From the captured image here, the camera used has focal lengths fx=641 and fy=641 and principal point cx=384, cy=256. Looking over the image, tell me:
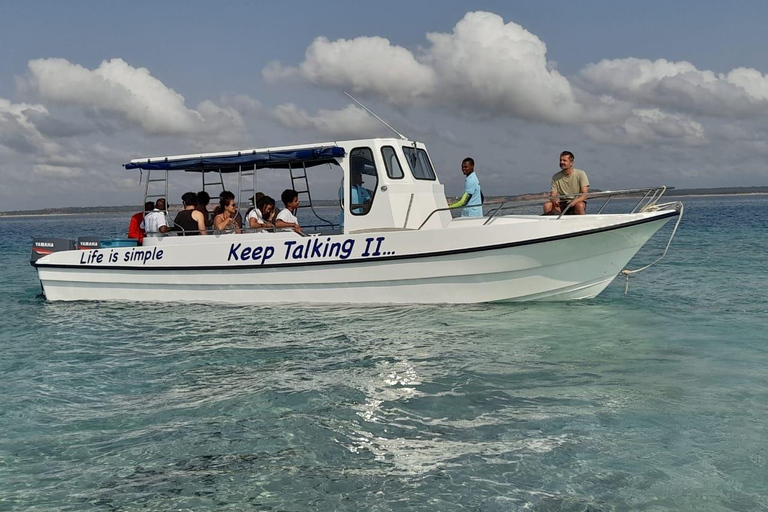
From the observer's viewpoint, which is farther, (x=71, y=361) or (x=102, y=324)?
(x=102, y=324)

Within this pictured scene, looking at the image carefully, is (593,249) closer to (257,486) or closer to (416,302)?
(416,302)

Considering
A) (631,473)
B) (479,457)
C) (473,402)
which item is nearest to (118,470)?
(479,457)

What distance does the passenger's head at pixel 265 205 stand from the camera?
11.2 m

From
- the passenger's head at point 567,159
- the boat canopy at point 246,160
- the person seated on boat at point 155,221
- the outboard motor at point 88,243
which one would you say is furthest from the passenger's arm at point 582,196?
the outboard motor at point 88,243

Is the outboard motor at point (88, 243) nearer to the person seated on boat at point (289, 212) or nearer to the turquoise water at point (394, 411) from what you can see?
the turquoise water at point (394, 411)

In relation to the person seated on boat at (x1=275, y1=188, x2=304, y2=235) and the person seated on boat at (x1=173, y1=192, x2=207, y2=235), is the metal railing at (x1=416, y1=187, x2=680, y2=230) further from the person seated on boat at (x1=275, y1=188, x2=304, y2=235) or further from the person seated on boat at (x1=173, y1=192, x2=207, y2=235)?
the person seated on boat at (x1=173, y1=192, x2=207, y2=235)

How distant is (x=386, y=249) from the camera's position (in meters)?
9.95

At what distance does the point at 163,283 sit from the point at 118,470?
7.68 metres

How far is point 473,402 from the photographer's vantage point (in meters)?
5.69

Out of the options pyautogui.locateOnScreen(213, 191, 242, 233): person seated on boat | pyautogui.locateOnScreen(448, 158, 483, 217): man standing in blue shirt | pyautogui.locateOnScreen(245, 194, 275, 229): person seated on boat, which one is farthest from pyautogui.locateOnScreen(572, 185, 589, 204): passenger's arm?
pyautogui.locateOnScreen(213, 191, 242, 233): person seated on boat

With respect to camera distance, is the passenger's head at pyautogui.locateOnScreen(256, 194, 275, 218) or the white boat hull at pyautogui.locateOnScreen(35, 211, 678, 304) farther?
the passenger's head at pyautogui.locateOnScreen(256, 194, 275, 218)

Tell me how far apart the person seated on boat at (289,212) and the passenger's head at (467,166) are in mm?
3027

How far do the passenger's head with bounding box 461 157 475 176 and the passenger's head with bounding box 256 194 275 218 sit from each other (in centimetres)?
347

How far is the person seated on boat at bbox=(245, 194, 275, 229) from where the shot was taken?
1120cm
